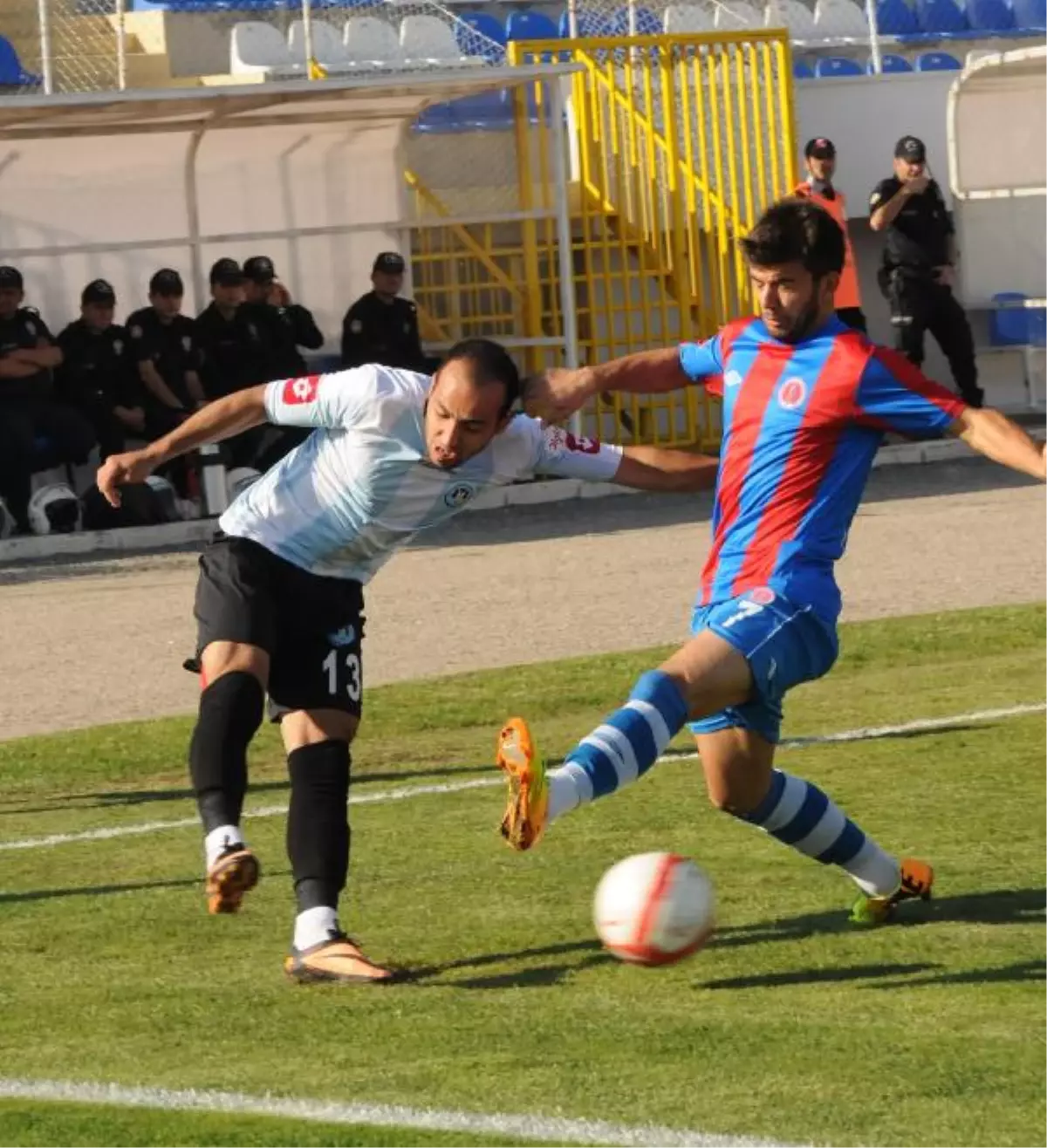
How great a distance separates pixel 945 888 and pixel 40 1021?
8.27 feet

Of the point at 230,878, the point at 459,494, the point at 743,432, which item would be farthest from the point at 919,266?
the point at 230,878

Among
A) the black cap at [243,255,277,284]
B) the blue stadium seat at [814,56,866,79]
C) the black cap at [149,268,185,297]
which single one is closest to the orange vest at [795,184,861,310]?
the black cap at [243,255,277,284]

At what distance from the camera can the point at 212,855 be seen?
600 cm

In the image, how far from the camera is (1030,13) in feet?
95.2

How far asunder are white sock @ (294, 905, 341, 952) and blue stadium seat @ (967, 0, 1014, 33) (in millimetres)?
24010

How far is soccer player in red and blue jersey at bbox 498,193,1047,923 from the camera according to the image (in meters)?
6.22

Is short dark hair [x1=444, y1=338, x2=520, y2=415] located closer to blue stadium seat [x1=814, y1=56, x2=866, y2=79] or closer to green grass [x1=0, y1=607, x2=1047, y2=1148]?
green grass [x1=0, y1=607, x2=1047, y2=1148]

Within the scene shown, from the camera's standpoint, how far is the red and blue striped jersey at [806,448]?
636cm

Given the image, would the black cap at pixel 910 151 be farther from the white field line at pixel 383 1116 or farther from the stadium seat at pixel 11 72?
the white field line at pixel 383 1116

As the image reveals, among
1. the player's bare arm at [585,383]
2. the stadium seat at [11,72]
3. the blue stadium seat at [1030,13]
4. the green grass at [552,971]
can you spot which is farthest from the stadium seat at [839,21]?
the player's bare arm at [585,383]

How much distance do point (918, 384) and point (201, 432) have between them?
173cm

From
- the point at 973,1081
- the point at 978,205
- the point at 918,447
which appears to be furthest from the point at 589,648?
the point at 978,205

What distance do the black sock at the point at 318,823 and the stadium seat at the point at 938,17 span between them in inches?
927

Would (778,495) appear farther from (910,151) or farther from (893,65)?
(893,65)
